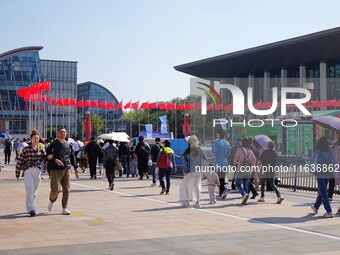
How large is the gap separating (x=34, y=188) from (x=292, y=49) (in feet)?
151

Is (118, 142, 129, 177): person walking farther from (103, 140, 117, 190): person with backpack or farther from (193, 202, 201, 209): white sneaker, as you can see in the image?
(193, 202, 201, 209): white sneaker

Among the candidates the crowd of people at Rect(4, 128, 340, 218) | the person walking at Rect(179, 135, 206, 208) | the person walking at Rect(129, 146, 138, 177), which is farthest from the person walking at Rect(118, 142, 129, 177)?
the person walking at Rect(179, 135, 206, 208)

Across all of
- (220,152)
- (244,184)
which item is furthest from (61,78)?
(244,184)

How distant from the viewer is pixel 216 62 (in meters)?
65.1

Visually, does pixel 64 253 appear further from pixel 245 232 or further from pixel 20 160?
pixel 20 160

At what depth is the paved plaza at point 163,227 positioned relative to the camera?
8.02 metres

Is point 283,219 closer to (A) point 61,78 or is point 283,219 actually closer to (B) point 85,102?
(B) point 85,102

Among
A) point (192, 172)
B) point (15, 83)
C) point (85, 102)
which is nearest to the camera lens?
point (192, 172)

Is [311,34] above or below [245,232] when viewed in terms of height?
above

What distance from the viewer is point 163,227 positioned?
9.87 m

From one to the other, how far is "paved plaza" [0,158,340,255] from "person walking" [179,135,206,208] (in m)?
0.37

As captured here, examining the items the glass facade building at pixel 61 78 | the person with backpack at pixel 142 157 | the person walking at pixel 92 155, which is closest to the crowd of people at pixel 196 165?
the person with backpack at pixel 142 157

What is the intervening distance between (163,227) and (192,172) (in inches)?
Result: 141

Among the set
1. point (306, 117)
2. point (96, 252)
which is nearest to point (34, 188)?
point (96, 252)
